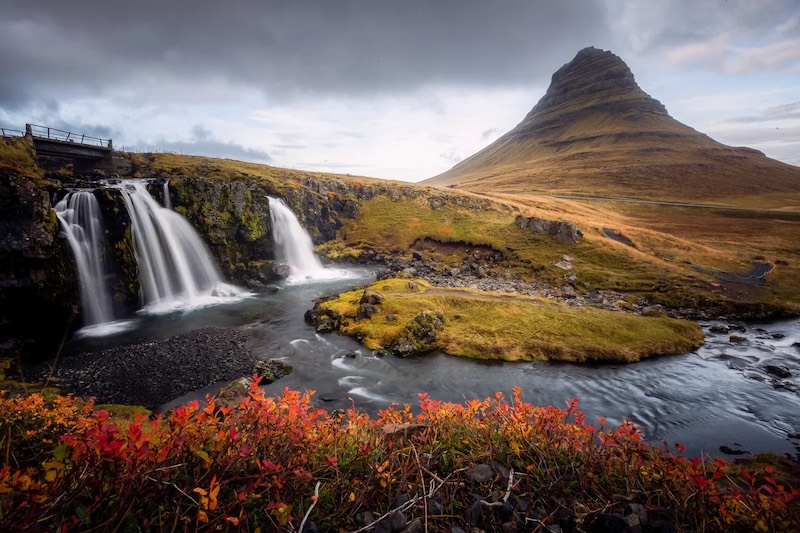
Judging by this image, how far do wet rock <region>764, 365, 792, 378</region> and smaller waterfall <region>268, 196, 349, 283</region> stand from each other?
45.1m

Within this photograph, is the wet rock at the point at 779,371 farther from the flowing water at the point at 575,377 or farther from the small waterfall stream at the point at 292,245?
the small waterfall stream at the point at 292,245

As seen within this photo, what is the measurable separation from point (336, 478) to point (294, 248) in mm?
53607

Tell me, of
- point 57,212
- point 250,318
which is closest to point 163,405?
point 250,318

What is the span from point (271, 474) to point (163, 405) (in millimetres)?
17296

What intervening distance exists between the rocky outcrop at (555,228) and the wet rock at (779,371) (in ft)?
106

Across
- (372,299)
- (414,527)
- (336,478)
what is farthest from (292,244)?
(414,527)

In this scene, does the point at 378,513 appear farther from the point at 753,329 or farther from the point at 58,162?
the point at 58,162

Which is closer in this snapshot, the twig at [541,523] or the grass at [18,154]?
the twig at [541,523]

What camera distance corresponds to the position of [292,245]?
55969 millimetres

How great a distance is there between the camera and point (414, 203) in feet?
259

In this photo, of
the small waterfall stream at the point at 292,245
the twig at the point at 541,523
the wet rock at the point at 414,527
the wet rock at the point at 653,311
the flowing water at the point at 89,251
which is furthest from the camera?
the small waterfall stream at the point at 292,245

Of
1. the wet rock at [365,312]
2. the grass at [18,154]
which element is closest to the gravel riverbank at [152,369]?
the wet rock at [365,312]

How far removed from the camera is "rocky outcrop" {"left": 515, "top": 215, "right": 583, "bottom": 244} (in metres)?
54.7

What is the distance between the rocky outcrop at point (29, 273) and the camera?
2383 centimetres
